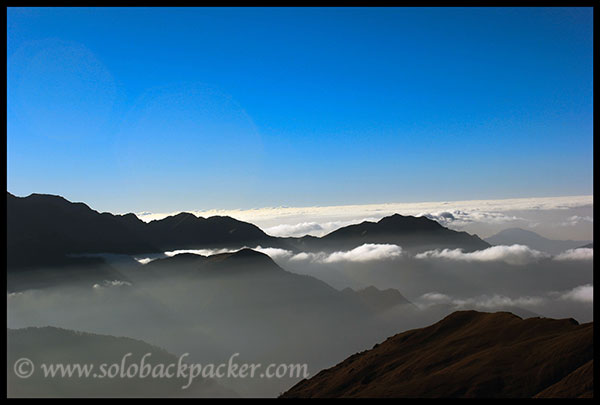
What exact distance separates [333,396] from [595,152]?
89.1 metres

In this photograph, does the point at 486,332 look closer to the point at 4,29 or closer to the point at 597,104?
the point at 597,104

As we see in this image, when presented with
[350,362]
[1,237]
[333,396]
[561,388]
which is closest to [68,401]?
[1,237]

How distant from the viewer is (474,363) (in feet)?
276

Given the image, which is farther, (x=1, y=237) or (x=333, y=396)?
(x=333, y=396)

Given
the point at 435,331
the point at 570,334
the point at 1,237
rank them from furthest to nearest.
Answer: the point at 435,331 → the point at 570,334 → the point at 1,237

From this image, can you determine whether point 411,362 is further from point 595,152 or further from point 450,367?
point 595,152

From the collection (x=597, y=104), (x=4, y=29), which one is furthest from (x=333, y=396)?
(x=4, y=29)

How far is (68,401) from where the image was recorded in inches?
1017

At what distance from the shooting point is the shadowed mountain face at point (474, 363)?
236 feet

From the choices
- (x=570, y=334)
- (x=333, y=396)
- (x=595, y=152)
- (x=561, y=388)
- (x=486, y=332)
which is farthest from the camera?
(x=486, y=332)

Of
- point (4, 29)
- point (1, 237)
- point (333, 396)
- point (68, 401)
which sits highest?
point (4, 29)

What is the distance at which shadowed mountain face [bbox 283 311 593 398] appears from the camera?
7200cm
